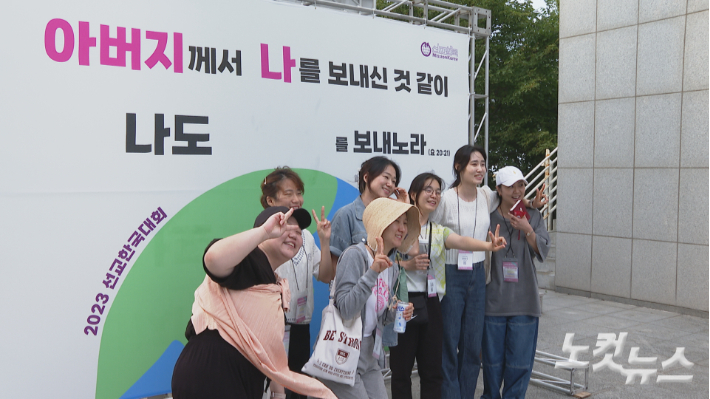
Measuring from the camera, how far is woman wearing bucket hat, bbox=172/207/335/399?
6.90 feet

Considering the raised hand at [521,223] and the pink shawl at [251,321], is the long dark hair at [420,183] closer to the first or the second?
the raised hand at [521,223]

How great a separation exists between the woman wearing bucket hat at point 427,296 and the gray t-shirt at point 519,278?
303 mm

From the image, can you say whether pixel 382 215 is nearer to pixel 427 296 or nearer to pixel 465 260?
pixel 427 296

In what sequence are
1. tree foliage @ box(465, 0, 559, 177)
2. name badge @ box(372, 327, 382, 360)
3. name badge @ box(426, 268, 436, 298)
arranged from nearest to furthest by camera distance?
1. name badge @ box(372, 327, 382, 360)
2. name badge @ box(426, 268, 436, 298)
3. tree foliage @ box(465, 0, 559, 177)

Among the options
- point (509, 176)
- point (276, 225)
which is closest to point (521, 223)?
point (509, 176)

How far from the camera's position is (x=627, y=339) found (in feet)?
19.3

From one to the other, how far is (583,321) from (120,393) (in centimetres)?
493

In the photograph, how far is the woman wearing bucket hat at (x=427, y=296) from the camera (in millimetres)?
3584

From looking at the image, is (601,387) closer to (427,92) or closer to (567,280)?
(427,92)

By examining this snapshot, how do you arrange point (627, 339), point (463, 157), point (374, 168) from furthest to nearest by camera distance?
1. point (627, 339)
2. point (463, 157)
3. point (374, 168)

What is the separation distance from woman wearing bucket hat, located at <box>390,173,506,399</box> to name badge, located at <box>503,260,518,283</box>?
1.07 ft

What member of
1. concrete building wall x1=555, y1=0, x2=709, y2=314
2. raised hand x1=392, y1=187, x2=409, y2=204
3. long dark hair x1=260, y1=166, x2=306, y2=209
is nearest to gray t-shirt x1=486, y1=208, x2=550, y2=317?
raised hand x1=392, y1=187, x2=409, y2=204

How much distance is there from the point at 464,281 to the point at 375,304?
1.03 m

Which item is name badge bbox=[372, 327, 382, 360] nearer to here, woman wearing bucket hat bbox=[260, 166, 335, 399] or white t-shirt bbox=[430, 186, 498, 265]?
woman wearing bucket hat bbox=[260, 166, 335, 399]
